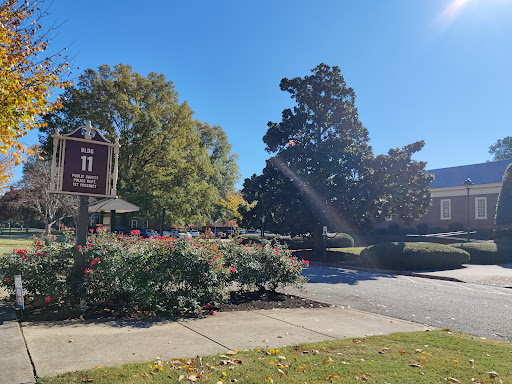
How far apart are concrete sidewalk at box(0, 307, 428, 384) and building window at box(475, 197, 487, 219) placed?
1611 inches

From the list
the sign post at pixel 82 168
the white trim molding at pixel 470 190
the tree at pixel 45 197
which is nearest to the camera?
the sign post at pixel 82 168

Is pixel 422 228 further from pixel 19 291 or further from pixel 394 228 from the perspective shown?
pixel 19 291

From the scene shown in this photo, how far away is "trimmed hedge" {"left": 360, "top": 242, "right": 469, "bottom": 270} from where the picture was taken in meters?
20.3

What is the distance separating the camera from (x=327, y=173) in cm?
2380

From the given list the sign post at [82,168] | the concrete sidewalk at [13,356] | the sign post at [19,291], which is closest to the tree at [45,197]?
the sign post at [82,168]

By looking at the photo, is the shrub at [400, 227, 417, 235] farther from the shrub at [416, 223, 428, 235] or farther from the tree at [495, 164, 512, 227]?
the tree at [495, 164, 512, 227]

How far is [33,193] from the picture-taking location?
41.1m

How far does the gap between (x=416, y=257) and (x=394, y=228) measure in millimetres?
27951

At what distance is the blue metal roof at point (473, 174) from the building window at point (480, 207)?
6.44ft

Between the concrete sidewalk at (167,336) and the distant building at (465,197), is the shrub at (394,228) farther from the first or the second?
the concrete sidewalk at (167,336)

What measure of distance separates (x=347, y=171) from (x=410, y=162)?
365 centimetres

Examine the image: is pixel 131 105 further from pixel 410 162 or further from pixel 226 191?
pixel 226 191

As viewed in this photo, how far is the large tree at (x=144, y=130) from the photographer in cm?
2895

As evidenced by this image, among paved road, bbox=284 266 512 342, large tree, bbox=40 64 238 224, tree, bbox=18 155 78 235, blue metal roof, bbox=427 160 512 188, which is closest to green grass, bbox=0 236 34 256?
tree, bbox=18 155 78 235
